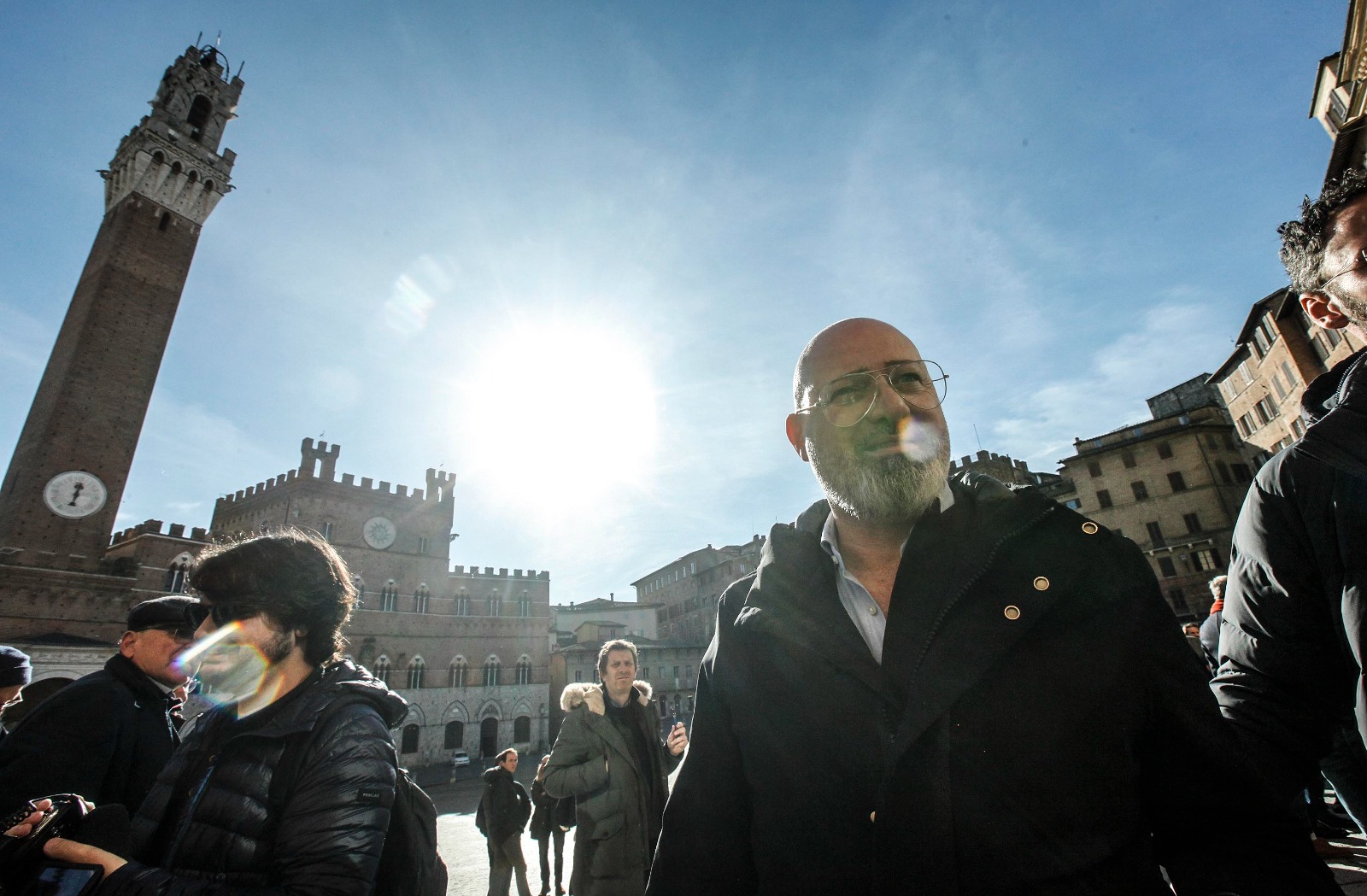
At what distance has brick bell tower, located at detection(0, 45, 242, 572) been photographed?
20891 millimetres

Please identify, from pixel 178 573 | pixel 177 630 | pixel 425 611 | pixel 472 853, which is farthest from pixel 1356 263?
pixel 425 611

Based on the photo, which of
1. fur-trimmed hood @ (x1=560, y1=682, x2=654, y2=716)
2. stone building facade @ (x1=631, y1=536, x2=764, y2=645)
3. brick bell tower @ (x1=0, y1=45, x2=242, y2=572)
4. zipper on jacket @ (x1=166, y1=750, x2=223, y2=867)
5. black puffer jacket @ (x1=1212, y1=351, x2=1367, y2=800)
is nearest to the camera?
black puffer jacket @ (x1=1212, y1=351, x2=1367, y2=800)

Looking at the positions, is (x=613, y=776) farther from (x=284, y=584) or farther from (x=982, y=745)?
(x=982, y=745)

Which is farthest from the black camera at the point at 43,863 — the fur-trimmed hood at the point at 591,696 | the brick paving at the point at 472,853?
the fur-trimmed hood at the point at 591,696

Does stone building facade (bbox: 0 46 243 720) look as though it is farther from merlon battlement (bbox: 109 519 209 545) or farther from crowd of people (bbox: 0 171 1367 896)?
crowd of people (bbox: 0 171 1367 896)

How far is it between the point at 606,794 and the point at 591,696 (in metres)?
0.73

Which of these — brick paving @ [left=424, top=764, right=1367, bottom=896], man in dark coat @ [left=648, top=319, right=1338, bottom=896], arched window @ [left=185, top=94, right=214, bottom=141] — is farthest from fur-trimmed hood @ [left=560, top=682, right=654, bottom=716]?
arched window @ [left=185, top=94, right=214, bottom=141]

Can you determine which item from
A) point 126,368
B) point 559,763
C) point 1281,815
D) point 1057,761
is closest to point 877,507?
point 1057,761

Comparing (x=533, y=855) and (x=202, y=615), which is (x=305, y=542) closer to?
(x=202, y=615)

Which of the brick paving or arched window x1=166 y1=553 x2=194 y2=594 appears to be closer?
the brick paving

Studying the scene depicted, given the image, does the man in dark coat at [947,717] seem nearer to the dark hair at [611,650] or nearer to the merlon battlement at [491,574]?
the dark hair at [611,650]

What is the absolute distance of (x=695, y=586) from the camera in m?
51.6

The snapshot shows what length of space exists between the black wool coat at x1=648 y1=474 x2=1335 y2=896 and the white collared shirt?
11cm

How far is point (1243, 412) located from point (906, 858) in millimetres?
36829
